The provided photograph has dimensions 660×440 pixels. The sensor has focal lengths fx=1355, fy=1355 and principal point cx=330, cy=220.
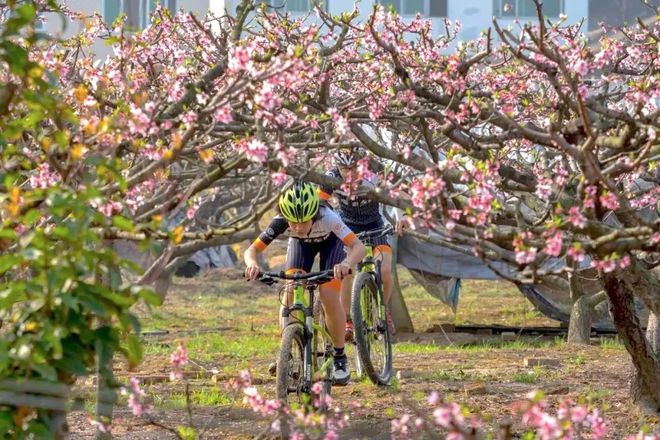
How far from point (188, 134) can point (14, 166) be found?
0.71 meters

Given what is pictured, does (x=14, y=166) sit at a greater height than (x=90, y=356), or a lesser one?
greater

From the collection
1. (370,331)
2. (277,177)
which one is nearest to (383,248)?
(370,331)

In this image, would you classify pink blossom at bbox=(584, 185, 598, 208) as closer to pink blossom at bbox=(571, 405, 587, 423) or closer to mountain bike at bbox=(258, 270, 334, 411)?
pink blossom at bbox=(571, 405, 587, 423)

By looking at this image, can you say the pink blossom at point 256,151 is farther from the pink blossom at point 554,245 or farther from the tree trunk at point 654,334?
the tree trunk at point 654,334

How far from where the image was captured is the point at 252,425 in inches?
336

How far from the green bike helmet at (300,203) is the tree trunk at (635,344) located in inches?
73.6

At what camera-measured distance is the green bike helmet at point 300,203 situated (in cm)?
830

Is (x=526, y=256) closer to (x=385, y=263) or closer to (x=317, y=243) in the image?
(x=317, y=243)

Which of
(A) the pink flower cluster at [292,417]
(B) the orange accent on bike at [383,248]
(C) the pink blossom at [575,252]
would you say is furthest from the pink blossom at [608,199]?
(B) the orange accent on bike at [383,248]

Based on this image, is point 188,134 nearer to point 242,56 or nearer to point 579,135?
point 242,56

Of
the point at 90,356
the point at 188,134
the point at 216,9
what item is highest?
the point at 216,9

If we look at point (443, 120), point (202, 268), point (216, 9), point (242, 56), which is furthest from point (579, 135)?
point (216, 9)

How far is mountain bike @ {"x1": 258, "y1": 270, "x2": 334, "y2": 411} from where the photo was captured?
779 centimetres

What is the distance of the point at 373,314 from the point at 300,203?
2.20 metres
